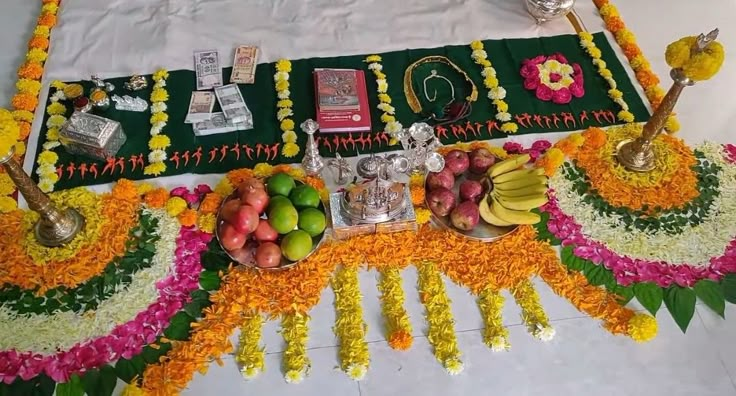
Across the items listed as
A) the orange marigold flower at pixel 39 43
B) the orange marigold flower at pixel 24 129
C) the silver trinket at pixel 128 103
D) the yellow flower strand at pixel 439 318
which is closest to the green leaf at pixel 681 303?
the yellow flower strand at pixel 439 318

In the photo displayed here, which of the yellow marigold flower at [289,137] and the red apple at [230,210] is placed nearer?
the red apple at [230,210]

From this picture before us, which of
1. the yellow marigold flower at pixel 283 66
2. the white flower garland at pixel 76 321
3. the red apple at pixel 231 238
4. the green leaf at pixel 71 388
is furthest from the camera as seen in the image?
the yellow marigold flower at pixel 283 66

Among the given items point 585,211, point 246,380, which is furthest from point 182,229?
point 585,211

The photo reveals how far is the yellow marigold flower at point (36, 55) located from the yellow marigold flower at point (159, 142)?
86 cm

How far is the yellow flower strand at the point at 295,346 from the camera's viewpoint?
2074 millimetres

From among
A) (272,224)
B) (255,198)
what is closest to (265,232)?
(272,224)

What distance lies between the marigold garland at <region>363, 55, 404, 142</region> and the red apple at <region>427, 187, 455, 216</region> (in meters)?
0.43

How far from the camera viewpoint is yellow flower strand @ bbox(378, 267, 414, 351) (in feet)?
6.99

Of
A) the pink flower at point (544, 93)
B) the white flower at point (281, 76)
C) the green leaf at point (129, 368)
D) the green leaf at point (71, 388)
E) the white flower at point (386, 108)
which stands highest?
the pink flower at point (544, 93)

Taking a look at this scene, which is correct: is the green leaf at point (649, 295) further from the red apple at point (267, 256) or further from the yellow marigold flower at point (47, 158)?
the yellow marigold flower at point (47, 158)

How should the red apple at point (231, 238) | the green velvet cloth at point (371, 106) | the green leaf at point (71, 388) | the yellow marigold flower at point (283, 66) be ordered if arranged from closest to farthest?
the green leaf at point (71, 388), the red apple at point (231, 238), the green velvet cloth at point (371, 106), the yellow marigold flower at point (283, 66)

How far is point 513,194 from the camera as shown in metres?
2.37

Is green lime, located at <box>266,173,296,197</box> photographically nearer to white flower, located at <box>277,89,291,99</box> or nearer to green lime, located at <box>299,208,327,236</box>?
green lime, located at <box>299,208,327,236</box>

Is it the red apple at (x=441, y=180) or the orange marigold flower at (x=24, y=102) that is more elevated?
the red apple at (x=441, y=180)
